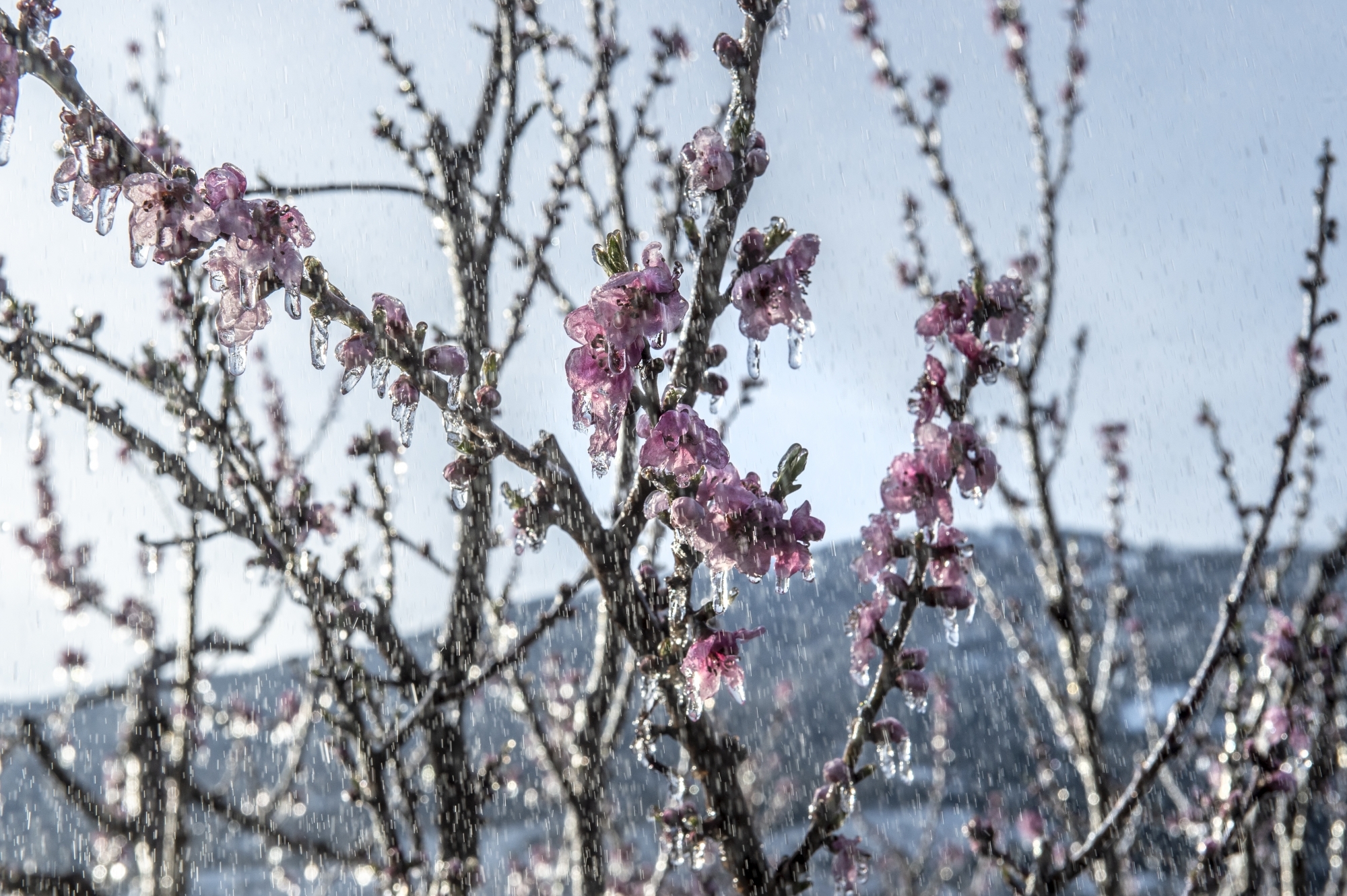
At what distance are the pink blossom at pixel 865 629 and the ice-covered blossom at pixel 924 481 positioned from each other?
0.63 ft

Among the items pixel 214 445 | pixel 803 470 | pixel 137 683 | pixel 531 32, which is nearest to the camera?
pixel 803 470

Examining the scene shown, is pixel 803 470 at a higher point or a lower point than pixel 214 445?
lower

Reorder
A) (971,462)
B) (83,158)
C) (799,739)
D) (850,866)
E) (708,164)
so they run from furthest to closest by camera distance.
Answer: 1. (799,739)
2. (850,866)
3. (971,462)
4. (708,164)
5. (83,158)

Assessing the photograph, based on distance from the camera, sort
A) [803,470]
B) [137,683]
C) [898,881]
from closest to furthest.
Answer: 1. [803,470]
2. [137,683]
3. [898,881]

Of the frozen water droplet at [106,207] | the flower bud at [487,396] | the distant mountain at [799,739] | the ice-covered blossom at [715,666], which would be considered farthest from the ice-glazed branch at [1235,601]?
the distant mountain at [799,739]

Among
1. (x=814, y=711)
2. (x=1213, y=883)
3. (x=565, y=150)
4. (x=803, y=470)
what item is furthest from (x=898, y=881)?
(x=803, y=470)

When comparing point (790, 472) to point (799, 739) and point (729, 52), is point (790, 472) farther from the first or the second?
point (799, 739)

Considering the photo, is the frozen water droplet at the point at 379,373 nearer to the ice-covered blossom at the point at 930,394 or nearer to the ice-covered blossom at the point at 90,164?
the ice-covered blossom at the point at 90,164

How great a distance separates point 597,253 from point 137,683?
12.5 feet

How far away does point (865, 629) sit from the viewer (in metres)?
1.76

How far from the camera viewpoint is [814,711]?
19875 mm

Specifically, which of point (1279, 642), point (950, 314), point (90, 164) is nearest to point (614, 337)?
point (90, 164)

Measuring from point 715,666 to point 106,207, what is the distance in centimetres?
117

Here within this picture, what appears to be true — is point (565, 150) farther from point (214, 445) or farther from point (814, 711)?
point (814, 711)
